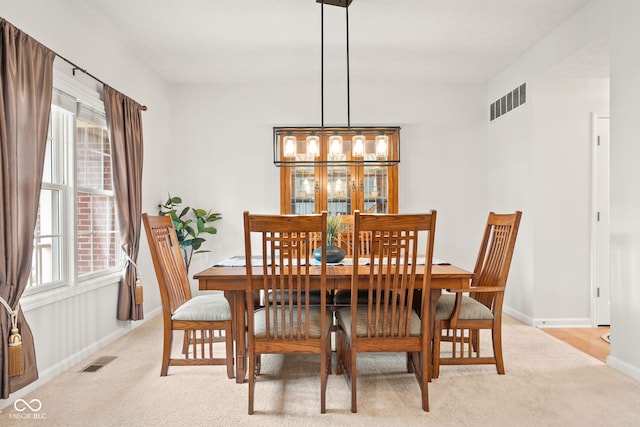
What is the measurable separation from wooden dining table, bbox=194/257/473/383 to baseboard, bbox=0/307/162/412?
4.08 feet

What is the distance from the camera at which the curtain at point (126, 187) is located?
3885 mm

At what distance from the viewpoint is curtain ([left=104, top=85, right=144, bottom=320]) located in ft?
12.7

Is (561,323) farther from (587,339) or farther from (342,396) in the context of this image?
(342,396)

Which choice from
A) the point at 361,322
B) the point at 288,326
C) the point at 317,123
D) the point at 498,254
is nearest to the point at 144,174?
the point at 317,123

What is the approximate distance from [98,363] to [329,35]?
3.37 m

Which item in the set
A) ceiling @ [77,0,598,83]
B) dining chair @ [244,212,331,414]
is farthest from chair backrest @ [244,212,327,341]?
ceiling @ [77,0,598,83]

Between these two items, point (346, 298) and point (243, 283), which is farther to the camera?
point (346, 298)

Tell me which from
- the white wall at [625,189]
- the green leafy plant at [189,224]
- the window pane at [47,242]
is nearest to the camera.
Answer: the white wall at [625,189]

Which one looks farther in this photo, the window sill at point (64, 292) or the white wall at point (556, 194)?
the white wall at point (556, 194)

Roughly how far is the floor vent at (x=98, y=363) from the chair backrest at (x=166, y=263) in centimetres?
77

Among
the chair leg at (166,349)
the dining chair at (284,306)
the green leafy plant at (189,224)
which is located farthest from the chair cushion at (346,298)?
the green leafy plant at (189,224)

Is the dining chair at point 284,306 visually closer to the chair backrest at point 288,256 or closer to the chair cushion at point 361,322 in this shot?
the chair backrest at point 288,256

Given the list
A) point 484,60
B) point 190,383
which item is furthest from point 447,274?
point 484,60

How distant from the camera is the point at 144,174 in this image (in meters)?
4.78
